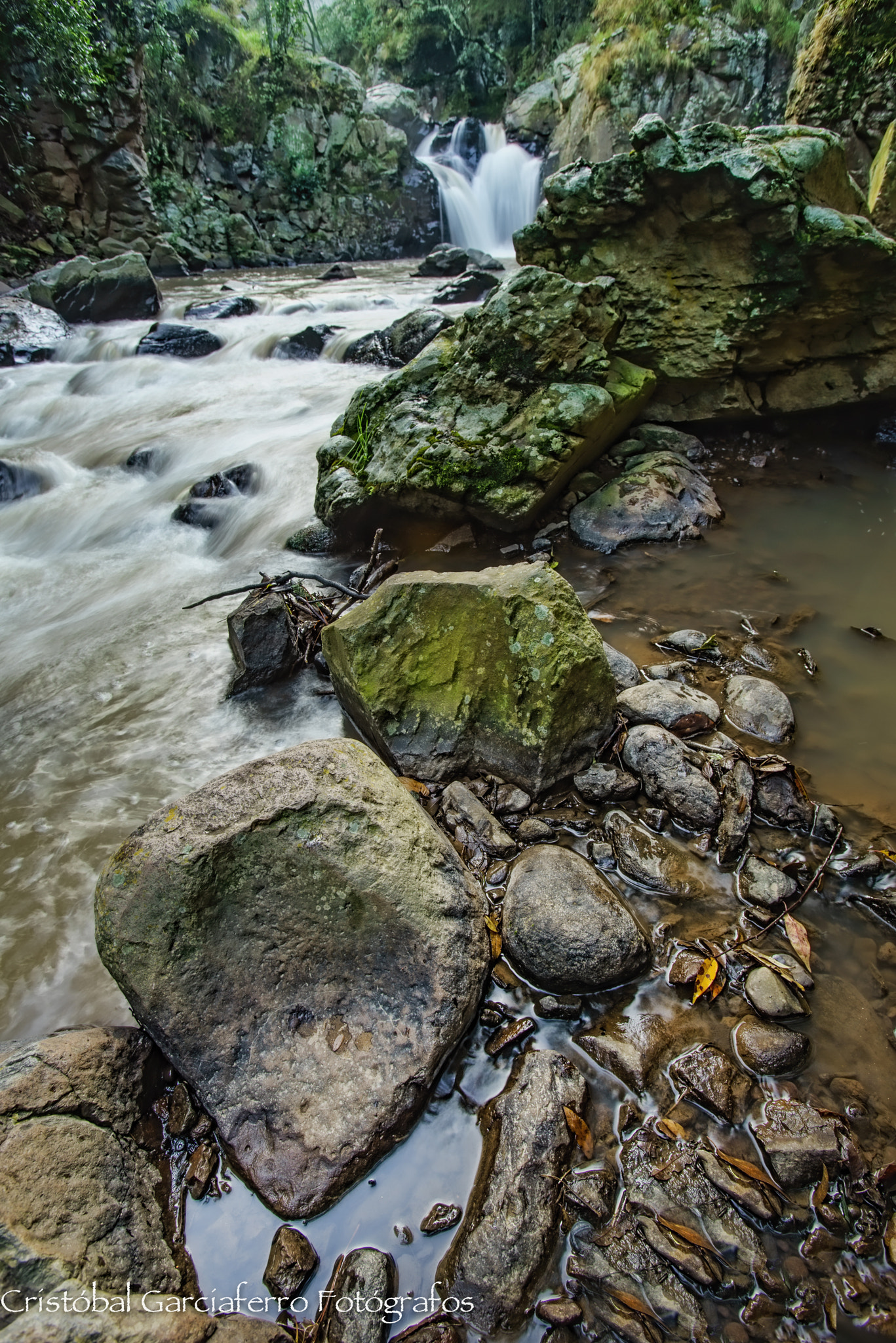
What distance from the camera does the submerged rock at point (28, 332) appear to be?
441 inches

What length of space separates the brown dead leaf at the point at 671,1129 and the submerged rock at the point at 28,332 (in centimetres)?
1393

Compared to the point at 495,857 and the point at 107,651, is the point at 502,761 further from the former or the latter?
the point at 107,651

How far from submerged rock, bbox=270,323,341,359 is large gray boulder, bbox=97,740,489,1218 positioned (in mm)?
9959

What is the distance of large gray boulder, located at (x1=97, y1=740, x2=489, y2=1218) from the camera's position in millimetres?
1764

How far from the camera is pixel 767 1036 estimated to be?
1.91m

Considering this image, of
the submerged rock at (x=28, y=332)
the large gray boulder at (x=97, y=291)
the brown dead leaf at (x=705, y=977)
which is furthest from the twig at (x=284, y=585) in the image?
the large gray boulder at (x=97, y=291)

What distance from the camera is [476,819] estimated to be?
106 inches

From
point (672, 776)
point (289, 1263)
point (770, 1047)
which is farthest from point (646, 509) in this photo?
point (289, 1263)

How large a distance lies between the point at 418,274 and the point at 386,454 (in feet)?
49.8

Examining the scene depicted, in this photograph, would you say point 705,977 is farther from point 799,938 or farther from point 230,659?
point 230,659

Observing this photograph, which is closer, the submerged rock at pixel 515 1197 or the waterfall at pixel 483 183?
the submerged rock at pixel 515 1197

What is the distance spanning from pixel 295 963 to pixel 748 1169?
52.5 inches

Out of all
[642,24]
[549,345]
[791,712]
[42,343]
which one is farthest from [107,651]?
[642,24]

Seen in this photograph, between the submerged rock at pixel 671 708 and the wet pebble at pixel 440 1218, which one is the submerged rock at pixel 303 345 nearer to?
the submerged rock at pixel 671 708
